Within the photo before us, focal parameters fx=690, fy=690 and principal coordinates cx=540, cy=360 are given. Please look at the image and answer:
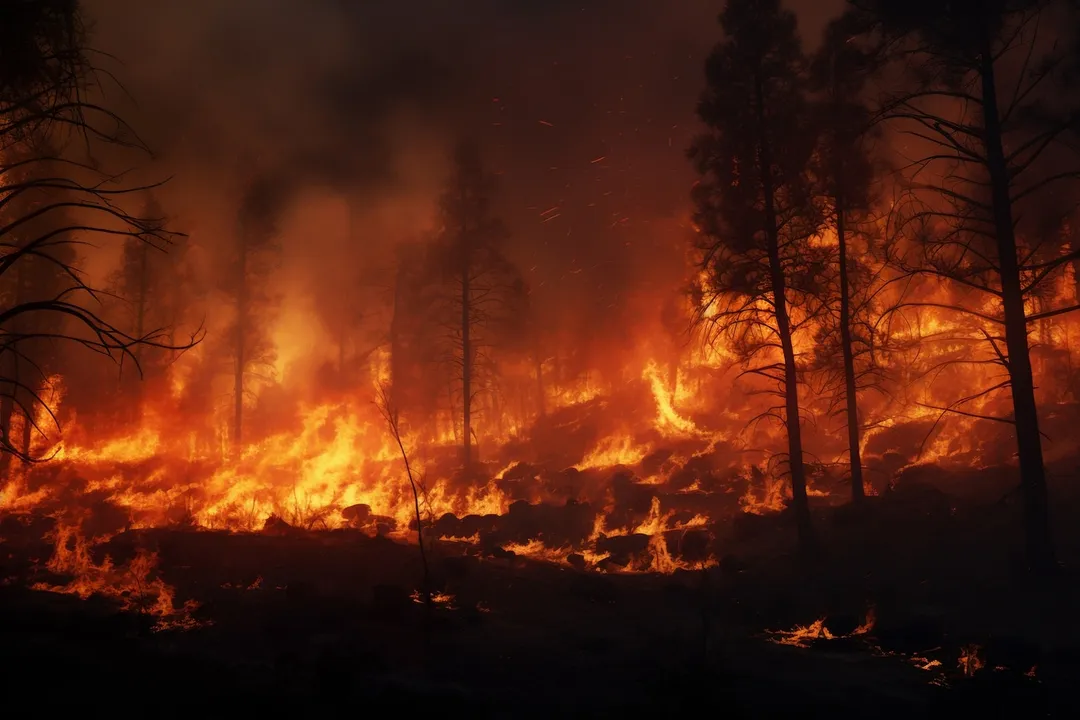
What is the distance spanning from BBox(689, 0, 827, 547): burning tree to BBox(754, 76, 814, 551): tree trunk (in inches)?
1.0

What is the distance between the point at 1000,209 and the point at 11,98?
15605mm

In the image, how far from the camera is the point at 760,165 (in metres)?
17.8

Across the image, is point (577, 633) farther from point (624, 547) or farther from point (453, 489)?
point (453, 489)

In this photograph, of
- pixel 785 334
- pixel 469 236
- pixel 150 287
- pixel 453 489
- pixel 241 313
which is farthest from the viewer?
pixel 150 287

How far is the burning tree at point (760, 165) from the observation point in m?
17.6

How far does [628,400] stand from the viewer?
4369cm

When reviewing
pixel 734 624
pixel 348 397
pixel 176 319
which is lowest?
pixel 734 624

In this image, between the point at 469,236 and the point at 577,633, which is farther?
the point at 469,236

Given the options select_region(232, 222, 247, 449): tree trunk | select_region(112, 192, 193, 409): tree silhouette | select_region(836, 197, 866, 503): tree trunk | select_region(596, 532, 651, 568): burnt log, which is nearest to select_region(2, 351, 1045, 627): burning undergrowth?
select_region(596, 532, 651, 568): burnt log

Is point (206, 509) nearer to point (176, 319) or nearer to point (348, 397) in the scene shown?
point (348, 397)

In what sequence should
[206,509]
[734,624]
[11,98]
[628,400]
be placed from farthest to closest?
1. [628,400]
2. [206,509]
3. [734,624]
4. [11,98]

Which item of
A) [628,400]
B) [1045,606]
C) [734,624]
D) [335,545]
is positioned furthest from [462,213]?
[1045,606]

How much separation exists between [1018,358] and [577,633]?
9.67 m

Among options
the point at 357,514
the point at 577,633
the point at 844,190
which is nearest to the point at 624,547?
the point at 577,633
